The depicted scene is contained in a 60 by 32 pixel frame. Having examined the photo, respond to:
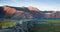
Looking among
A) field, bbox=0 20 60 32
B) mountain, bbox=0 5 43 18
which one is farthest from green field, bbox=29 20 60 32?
mountain, bbox=0 5 43 18

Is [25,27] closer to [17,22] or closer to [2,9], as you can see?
[17,22]

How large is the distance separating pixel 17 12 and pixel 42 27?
702 mm

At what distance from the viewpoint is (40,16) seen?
3.80m

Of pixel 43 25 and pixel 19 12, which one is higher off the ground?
pixel 19 12

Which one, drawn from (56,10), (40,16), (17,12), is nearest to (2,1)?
(17,12)

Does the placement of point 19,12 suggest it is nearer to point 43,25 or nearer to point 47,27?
point 43,25

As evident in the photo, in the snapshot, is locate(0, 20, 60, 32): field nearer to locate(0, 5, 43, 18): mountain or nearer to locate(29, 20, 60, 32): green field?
locate(29, 20, 60, 32): green field

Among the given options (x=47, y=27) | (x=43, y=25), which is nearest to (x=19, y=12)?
(x=43, y=25)

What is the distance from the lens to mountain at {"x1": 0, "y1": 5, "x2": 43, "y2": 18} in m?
Answer: 3.76

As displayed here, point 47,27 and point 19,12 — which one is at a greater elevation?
point 19,12

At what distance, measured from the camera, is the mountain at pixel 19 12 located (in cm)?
376

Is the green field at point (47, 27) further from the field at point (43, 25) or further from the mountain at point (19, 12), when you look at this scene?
the mountain at point (19, 12)

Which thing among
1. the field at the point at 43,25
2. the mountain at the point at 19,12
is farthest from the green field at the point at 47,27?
the mountain at the point at 19,12

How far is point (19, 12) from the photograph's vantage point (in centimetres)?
379
